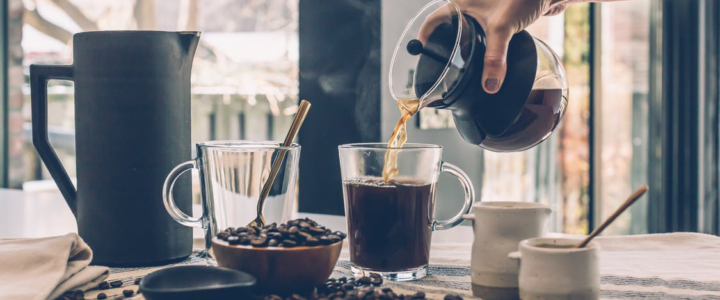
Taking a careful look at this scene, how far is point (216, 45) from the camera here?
15.4 feet

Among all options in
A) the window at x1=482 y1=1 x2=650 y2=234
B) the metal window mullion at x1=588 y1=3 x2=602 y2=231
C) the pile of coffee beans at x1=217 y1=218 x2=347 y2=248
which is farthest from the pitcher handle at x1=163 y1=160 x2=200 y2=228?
the metal window mullion at x1=588 y1=3 x2=602 y2=231

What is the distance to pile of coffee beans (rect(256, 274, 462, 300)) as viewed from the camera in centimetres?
90

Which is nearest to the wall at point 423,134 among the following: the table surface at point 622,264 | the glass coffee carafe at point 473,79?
the table surface at point 622,264

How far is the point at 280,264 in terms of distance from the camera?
3.05 feet

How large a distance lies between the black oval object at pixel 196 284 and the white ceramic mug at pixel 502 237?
0.96ft

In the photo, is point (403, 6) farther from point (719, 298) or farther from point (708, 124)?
point (719, 298)

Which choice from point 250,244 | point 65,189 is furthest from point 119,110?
point 250,244

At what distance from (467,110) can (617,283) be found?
1.10 ft

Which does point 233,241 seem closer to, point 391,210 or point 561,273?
point 391,210

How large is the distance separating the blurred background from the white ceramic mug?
1.31 metres

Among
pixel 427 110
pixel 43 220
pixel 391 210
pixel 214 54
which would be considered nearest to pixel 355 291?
pixel 391 210

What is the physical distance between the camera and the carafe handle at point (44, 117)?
1.14 metres

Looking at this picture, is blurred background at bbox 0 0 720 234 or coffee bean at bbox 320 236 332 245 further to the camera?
blurred background at bbox 0 0 720 234

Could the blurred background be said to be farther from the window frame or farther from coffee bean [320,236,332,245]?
coffee bean [320,236,332,245]
